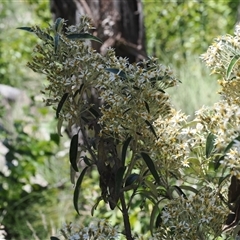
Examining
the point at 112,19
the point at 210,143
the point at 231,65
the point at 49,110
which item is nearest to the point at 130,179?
the point at 210,143

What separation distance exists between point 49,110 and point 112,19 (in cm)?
124

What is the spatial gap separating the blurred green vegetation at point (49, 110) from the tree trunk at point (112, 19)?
0.20m

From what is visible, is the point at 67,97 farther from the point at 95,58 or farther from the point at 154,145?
the point at 154,145

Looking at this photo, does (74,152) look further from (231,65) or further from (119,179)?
(231,65)

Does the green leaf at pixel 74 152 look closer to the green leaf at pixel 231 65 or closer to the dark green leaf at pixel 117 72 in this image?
the dark green leaf at pixel 117 72

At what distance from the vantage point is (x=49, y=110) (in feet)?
15.8

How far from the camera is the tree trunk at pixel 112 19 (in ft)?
12.4

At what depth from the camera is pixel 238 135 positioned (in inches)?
52.6

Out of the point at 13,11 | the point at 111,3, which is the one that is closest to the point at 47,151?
the point at 111,3

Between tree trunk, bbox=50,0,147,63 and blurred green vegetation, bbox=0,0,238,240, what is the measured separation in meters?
0.20

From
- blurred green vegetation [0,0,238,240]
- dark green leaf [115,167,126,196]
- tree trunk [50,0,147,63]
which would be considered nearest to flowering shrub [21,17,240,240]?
dark green leaf [115,167,126,196]

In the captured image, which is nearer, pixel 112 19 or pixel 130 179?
pixel 130 179

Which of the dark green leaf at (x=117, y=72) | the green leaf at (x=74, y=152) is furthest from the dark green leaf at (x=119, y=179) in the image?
the dark green leaf at (x=117, y=72)

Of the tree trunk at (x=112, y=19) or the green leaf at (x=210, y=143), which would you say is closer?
the green leaf at (x=210, y=143)
